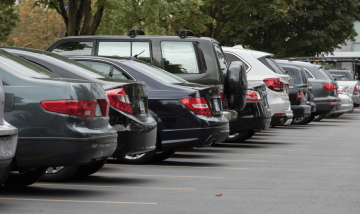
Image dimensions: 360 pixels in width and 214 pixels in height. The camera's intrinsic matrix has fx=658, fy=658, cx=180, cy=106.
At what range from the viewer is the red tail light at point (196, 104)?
28.9 feet

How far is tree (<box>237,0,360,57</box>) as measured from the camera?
37000 mm

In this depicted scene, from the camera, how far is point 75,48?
37.4ft

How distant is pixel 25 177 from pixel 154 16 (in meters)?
18.3

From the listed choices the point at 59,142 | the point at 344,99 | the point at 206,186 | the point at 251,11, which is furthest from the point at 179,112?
the point at 251,11

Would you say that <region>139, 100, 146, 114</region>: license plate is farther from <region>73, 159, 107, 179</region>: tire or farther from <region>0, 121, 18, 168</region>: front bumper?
<region>0, 121, 18, 168</region>: front bumper

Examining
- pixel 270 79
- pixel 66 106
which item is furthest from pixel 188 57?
pixel 66 106

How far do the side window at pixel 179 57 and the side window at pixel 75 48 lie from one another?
1.32m

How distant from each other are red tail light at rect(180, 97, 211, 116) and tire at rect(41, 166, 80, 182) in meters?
2.07

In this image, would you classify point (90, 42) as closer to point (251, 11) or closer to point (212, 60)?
point (212, 60)

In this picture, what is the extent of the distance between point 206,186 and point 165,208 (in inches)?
55.9

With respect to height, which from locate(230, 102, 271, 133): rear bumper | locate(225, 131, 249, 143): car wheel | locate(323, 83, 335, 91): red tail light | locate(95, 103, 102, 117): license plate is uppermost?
locate(95, 103, 102, 117): license plate

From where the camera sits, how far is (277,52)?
38000mm

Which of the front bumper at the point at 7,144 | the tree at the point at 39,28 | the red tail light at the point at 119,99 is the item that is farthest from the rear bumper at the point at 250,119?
the tree at the point at 39,28

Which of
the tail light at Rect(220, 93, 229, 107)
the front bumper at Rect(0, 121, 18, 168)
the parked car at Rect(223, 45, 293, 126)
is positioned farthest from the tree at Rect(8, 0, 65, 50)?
the front bumper at Rect(0, 121, 18, 168)
